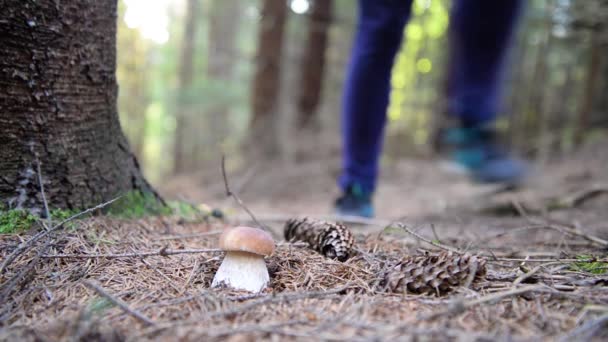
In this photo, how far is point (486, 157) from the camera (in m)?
3.41

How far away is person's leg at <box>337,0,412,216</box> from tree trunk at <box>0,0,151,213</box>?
1.56 metres

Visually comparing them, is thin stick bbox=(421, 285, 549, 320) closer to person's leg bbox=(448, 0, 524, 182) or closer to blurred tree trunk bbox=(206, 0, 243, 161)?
person's leg bbox=(448, 0, 524, 182)

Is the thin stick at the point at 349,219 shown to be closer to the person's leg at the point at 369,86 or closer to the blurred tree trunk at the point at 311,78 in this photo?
the person's leg at the point at 369,86

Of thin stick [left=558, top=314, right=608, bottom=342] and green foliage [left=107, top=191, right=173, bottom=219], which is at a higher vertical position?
thin stick [left=558, top=314, right=608, bottom=342]

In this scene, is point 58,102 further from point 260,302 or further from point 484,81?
point 484,81

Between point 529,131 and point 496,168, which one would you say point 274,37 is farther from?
point 529,131

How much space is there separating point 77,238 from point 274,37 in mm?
6557

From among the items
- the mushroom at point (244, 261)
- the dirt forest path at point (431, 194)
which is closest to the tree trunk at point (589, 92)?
the dirt forest path at point (431, 194)

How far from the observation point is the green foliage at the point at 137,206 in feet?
6.79

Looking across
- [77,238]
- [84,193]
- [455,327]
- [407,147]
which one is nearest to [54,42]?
[84,193]

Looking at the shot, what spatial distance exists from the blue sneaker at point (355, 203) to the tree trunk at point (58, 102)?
1.56 meters

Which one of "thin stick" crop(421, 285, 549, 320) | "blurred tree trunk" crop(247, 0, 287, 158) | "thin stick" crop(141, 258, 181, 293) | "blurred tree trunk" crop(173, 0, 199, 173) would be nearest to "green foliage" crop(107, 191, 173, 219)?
"thin stick" crop(141, 258, 181, 293)

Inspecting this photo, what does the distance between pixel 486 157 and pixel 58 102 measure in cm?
315

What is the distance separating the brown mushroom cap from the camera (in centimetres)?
148
